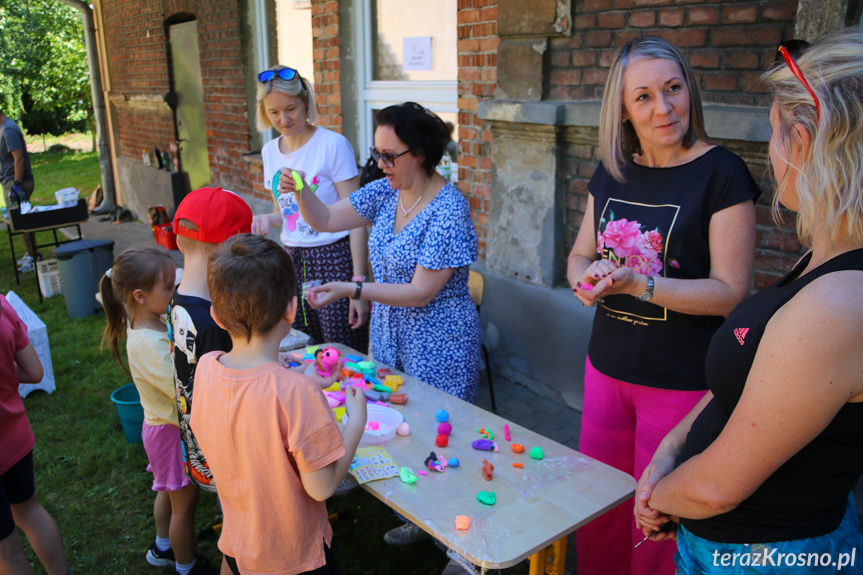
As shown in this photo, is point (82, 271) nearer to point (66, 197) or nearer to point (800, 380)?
point (66, 197)

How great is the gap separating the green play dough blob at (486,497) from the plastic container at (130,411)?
2.57 metres

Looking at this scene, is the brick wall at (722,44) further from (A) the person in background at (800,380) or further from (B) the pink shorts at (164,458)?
(B) the pink shorts at (164,458)

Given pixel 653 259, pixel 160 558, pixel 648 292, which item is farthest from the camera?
pixel 160 558

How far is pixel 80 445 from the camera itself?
392cm

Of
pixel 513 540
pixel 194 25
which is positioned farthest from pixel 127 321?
pixel 194 25

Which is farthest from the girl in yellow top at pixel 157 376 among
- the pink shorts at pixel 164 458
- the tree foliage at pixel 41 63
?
the tree foliage at pixel 41 63

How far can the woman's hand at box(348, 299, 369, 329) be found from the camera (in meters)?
3.15

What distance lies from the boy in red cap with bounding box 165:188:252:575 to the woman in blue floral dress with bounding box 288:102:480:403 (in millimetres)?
430

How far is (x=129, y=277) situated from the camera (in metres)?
2.56

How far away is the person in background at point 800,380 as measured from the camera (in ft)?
3.50

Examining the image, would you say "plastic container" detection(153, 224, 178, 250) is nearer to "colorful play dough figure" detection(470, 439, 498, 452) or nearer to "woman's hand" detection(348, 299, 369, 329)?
"woman's hand" detection(348, 299, 369, 329)

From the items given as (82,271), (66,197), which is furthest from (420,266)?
(66,197)

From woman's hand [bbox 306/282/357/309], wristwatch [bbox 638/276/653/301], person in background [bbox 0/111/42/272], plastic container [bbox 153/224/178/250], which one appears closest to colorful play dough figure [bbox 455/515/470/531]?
wristwatch [bbox 638/276/653/301]

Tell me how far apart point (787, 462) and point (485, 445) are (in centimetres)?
101
